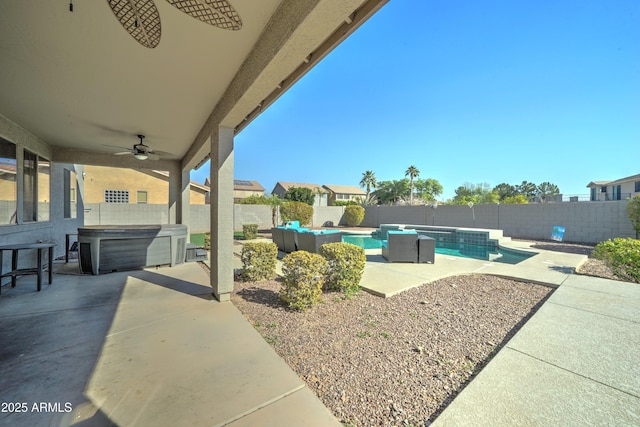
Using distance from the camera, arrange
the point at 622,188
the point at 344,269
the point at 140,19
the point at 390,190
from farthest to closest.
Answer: the point at 390,190 < the point at 622,188 < the point at 344,269 < the point at 140,19

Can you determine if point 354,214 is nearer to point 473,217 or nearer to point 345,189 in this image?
point 473,217

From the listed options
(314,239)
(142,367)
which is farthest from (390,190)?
(142,367)

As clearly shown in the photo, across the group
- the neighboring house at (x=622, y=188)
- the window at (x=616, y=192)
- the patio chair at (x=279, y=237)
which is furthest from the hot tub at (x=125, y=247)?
the window at (x=616, y=192)

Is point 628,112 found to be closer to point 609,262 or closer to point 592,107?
point 592,107

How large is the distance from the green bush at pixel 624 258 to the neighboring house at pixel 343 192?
4101cm

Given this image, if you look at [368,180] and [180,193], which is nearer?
[180,193]

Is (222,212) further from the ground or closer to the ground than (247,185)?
closer to the ground

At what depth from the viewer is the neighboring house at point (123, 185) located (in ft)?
58.8

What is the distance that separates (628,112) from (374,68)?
717 inches

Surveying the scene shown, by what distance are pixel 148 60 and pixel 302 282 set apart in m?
3.11

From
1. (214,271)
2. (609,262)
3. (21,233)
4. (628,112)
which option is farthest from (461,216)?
(21,233)

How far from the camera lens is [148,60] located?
2719mm

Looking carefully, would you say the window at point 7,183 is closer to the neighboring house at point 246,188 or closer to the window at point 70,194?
the window at point 70,194

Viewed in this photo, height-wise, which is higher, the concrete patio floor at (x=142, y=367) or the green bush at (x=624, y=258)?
the green bush at (x=624, y=258)
